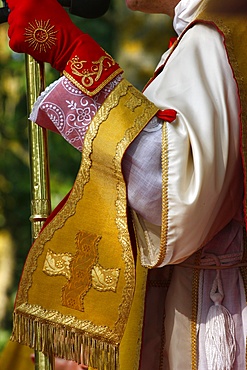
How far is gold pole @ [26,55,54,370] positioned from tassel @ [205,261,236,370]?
393 millimetres

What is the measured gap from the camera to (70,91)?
1.44 m

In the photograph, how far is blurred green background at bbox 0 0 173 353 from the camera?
3.12m

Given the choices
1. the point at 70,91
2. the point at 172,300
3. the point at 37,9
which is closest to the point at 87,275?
the point at 172,300

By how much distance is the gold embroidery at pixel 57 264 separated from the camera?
151 cm

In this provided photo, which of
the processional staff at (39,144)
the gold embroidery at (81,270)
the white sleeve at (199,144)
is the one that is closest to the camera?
the white sleeve at (199,144)

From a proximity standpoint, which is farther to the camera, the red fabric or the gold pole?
the gold pole

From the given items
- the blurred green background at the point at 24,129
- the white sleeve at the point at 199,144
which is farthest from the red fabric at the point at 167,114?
Result: the blurred green background at the point at 24,129

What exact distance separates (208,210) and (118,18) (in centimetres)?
193

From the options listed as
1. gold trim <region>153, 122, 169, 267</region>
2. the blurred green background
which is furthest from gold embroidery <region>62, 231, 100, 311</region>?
the blurred green background

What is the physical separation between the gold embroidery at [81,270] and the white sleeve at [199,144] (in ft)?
0.32

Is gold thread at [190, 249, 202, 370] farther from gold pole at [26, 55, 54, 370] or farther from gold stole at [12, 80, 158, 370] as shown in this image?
gold pole at [26, 55, 54, 370]

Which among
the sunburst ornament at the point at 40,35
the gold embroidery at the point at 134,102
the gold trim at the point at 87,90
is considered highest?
the sunburst ornament at the point at 40,35

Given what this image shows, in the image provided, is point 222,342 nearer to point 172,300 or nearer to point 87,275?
point 172,300

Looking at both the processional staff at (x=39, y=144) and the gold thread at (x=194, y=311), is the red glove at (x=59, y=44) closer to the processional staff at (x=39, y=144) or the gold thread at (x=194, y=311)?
the processional staff at (x=39, y=144)
